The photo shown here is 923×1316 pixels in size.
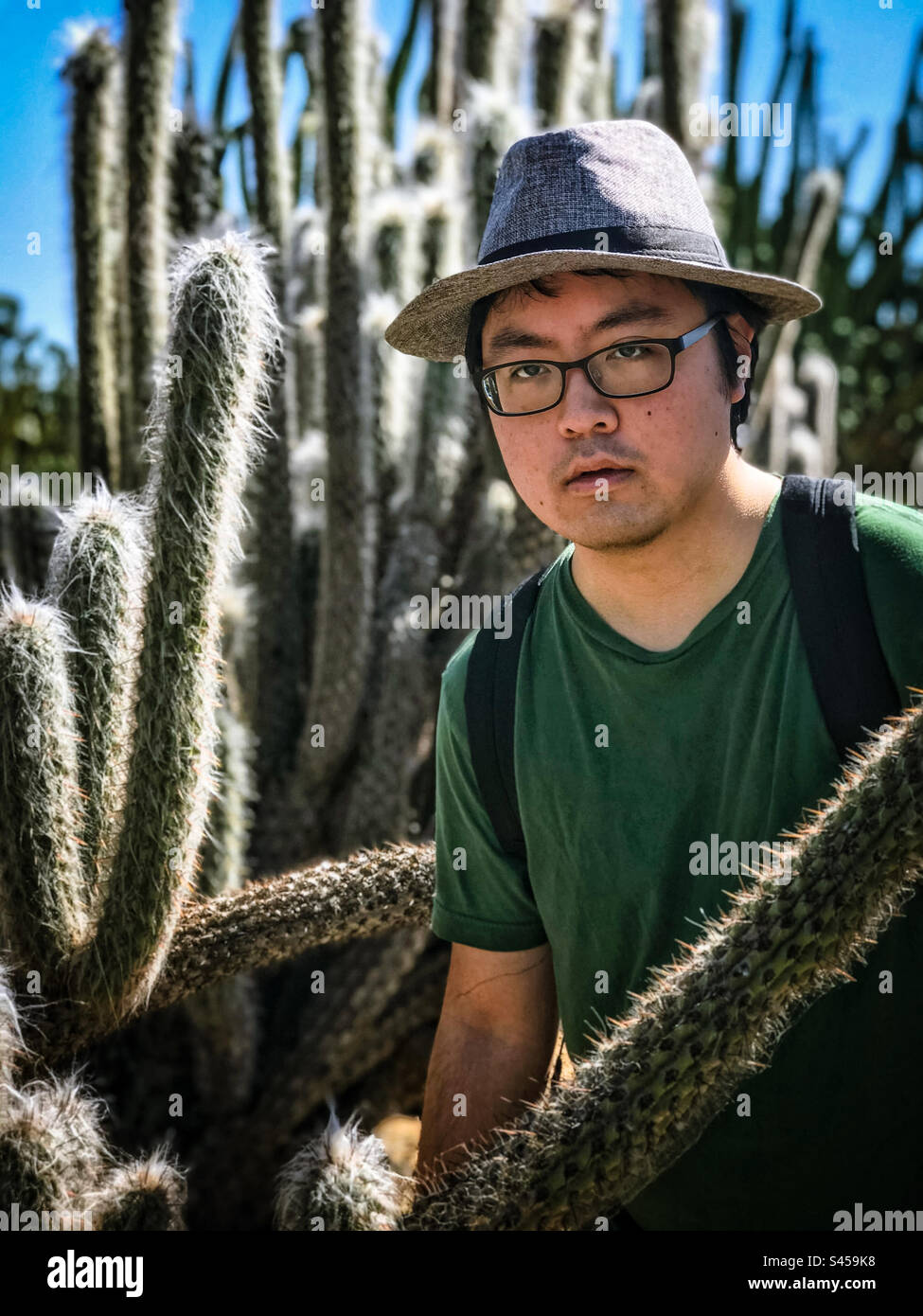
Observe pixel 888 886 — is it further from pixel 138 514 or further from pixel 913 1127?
pixel 138 514

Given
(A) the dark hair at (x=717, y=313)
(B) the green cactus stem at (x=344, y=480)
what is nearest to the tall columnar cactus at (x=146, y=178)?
(B) the green cactus stem at (x=344, y=480)

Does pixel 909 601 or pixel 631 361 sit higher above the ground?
pixel 631 361

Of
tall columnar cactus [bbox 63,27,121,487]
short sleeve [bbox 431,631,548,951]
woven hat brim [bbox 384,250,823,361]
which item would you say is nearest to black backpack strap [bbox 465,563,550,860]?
short sleeve [bbox 431,631,548,951]

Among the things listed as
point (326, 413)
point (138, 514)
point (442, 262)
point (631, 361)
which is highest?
point (442, 262)

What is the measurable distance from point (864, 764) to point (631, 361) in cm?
61

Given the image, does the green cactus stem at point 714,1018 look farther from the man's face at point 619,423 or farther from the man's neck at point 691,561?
the man's face at point 619,423

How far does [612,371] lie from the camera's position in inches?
60.9

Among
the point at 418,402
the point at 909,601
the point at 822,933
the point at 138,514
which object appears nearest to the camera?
the point at 822,933

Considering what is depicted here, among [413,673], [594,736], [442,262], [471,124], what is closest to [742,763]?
[594,736]

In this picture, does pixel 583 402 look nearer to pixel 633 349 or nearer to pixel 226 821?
pixel 633 349

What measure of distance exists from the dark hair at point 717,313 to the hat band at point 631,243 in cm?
4

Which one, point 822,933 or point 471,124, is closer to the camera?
point 822,933

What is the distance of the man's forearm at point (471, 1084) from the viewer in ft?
5.72

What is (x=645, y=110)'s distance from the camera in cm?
443
